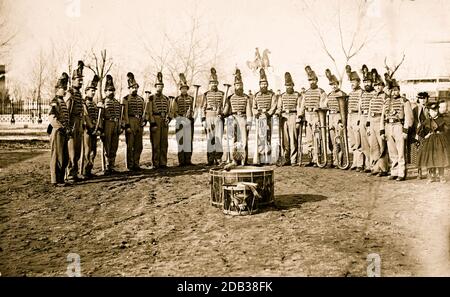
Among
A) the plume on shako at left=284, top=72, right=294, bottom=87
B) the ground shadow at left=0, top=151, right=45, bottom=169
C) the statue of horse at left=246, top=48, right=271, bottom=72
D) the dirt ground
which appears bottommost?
the dirt ground

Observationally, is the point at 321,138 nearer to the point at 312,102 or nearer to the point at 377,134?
the point at 312,102

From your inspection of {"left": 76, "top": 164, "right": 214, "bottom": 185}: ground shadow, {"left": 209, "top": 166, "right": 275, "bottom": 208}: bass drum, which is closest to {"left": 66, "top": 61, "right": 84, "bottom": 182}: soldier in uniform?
{"left": 76, "top": 164, "right": 214, "bottom": 185}: ground shadow

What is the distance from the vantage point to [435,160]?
7883 mm

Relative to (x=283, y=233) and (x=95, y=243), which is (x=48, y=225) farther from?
(x=283, y=233)

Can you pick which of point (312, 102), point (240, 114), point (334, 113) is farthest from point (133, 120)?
point (334, 113)

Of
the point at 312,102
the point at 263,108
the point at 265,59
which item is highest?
the point at 265,59

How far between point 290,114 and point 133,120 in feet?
12.9

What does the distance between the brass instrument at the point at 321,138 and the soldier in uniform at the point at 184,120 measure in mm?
3215

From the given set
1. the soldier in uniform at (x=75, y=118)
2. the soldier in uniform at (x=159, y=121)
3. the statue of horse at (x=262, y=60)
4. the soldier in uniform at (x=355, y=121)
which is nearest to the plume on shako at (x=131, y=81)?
the soldier in uniform at (x=159, y=121)

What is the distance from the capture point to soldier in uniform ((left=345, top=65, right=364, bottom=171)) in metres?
9.15

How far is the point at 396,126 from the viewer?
8.23 metres

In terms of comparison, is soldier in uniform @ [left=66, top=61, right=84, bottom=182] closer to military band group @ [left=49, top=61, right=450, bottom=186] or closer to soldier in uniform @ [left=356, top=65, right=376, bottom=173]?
military band group @ [left=49, top=61, right=450, bottom=186]

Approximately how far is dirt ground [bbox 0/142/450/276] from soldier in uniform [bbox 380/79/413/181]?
42 centimetres
